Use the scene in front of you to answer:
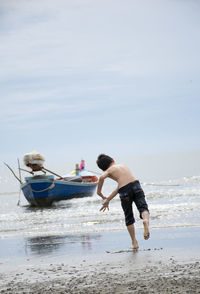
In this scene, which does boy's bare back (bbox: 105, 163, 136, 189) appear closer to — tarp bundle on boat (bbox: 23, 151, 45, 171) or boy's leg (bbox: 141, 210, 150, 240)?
boy's leg (bbox: 141, 210, 150, 240)

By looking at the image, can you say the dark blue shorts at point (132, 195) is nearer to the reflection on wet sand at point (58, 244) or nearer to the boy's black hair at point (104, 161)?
the boy's black hair at point (104, 161)

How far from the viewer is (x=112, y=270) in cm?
638

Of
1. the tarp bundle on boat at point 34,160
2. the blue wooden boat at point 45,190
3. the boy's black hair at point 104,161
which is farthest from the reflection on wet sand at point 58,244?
the blue wooden boat at point 45,190

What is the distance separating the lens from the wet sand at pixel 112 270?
5.32 m

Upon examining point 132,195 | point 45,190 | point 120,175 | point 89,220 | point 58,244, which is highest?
point 120,175

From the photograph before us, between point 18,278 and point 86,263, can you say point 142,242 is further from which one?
point 18,278

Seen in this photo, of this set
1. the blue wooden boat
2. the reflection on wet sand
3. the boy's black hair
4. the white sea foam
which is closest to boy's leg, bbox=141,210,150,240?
the boy's black hair

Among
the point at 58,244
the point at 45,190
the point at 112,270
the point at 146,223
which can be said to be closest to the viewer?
the point at 112,270

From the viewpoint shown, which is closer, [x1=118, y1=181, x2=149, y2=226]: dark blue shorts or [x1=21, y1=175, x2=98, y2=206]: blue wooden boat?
[x1=118, y1=181, x2=149, y2=226]: dark blue shorts

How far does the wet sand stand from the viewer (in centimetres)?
532

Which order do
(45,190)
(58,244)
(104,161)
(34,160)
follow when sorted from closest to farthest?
1. (104,161)
2. (58,244)
3. (34,160)
4. (45,190)

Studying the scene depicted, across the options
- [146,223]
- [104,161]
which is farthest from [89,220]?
[146,223]

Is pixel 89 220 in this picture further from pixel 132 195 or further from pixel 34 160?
pixel 34 160

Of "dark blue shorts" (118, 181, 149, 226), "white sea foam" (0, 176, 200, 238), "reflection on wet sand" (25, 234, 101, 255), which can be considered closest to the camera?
"dark blue shorts" (118, 181, 149, 226)
